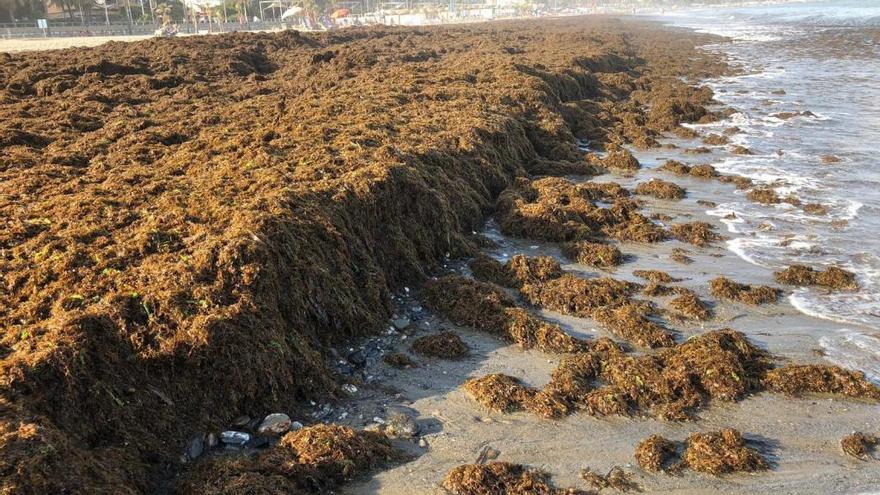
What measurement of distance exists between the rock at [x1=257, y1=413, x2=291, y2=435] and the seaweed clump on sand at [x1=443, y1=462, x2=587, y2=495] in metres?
1.59

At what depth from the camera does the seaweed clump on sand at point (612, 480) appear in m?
4.98

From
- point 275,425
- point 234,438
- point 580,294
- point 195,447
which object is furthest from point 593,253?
point 195,447

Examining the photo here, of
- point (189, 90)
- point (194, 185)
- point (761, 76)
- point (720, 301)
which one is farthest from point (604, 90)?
point (194, 185)

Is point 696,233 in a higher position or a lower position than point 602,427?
higher

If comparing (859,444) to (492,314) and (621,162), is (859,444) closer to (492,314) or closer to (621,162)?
(492,314)

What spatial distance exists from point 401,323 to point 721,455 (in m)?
3.88

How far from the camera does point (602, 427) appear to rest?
18.8ft

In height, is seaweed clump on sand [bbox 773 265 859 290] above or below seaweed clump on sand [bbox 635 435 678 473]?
above

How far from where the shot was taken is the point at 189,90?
52.2ft

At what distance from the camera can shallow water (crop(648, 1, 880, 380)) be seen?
8.03m

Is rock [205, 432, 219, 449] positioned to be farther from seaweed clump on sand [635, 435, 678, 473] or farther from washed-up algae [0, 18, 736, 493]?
seaweed clump on sand [635, 435, 678, 473]

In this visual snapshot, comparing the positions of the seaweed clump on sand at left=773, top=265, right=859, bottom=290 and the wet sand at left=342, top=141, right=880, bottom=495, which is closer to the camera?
the wet sand at left=342, top=141, right=880, bottom=495

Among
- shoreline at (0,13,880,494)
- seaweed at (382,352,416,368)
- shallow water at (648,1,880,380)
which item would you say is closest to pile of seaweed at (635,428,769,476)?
shoreline at (0,13,880,494)

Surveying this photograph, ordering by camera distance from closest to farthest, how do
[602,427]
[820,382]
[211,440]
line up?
1. [211,440]
2. [602,427]
3. [820,382]
